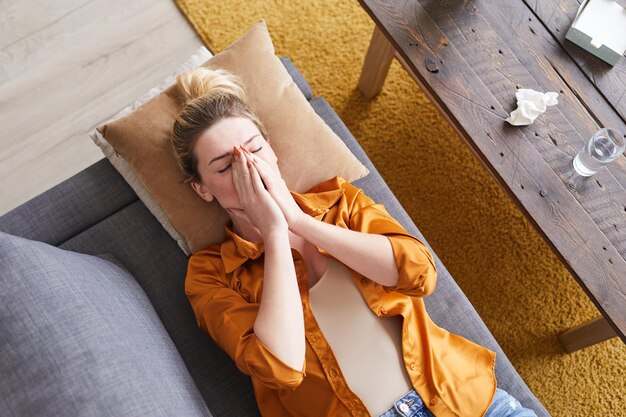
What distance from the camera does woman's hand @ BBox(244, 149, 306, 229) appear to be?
1.42 meters

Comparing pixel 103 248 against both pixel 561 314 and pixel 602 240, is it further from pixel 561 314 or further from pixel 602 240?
pixel 561 314

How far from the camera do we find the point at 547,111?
1.70m

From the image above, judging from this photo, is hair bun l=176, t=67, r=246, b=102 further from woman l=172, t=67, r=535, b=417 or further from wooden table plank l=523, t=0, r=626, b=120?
wooden table plank l=523, t=0, r=626, b=120

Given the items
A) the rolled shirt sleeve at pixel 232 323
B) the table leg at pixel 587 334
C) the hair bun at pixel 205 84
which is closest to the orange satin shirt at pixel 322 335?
the rolled shirt sleeve at pixel 232 323

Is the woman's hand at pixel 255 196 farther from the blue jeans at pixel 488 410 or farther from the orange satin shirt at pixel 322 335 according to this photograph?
the blue jeans at pixel 488 410

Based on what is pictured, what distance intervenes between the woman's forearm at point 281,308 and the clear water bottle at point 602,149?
945 millimetres

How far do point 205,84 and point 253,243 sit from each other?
1.57 feet

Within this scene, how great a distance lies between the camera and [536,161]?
164 cm

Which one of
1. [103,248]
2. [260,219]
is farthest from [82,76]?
[260,219]

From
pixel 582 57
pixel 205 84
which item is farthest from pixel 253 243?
pixel 582 57

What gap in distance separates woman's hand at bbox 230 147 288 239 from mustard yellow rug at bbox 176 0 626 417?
1009 millimetres

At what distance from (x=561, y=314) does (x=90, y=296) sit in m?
1.80

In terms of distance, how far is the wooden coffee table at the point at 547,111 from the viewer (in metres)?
1.58

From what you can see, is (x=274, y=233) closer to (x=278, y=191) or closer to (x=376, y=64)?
(x=278, y=191)
